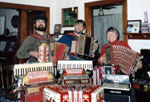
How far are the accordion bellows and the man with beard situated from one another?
0.96 m

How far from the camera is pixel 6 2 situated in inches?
172

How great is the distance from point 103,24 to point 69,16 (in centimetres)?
106

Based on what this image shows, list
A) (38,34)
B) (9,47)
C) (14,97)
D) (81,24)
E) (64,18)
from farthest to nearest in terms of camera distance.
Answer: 1. (9,47)
2. (64,18)
3. (81,24)
4. (38,34)
5. (14,97)

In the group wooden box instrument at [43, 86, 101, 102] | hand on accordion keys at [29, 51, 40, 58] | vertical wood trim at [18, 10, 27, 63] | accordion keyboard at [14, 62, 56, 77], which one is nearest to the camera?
wooden box instrument at [43, 86, 101, 102]

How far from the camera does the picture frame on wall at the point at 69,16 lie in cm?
479

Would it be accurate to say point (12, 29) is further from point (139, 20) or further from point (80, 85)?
point (80, 85)

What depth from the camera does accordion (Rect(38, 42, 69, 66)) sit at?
7.83 ft

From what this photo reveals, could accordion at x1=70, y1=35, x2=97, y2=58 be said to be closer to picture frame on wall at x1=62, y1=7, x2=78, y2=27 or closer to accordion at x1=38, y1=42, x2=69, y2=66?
accordion at x1=38, y1=42, x2=69, y2=66

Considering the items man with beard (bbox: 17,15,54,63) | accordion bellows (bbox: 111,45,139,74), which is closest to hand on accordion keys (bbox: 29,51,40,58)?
man with beard (bbox: 17,15,54,63)

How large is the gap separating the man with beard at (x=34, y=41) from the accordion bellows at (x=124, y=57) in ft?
3.15

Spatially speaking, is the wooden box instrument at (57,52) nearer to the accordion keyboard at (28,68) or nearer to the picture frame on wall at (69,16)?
the accordion keyboard at (28,68)

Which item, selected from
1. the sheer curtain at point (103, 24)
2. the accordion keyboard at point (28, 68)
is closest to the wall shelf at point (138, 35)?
the sheer curtain at point (103, 24)

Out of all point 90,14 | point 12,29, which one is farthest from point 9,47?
point 90,14

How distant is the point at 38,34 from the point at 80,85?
3.99 feet
